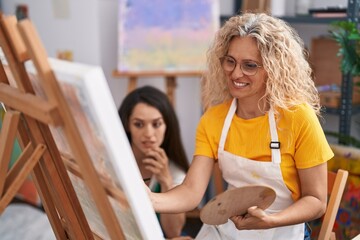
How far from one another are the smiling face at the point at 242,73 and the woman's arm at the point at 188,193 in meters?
0.25

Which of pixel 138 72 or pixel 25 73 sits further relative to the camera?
pixel 138 72

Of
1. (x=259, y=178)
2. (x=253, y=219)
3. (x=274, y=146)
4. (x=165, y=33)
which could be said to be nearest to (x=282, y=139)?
(x=274, y=146)

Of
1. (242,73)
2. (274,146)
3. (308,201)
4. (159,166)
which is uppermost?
(242,73)

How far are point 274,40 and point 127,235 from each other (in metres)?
0.64

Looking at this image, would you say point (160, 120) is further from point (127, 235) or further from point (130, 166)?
point (130, 166)

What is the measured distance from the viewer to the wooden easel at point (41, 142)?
825 millimetres

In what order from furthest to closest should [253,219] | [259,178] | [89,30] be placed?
[89,30] → [259,178] → [253,219]

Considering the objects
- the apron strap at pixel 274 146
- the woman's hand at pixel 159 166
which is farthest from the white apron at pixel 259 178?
the woman's hand at pixel 159 166

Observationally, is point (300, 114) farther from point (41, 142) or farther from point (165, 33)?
point (165, 33)

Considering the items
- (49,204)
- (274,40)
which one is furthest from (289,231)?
(49,204)

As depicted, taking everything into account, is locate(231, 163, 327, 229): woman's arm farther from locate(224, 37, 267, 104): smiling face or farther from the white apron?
locate(224, 37, 267, 104): smiling face

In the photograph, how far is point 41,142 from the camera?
1.03 m

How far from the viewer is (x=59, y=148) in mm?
1063

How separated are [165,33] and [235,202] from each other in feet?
6.43
